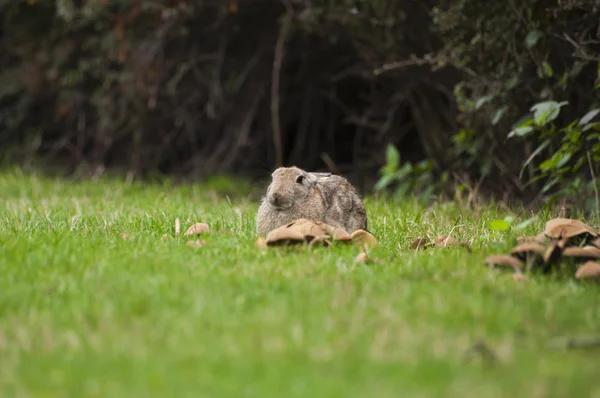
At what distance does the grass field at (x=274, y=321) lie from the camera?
2.69 m

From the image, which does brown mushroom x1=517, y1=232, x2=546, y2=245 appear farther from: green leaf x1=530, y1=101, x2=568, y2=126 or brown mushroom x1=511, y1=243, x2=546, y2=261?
green leaf x1=530, y1=101, x2=568, y2=126

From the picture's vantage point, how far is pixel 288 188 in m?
5.12

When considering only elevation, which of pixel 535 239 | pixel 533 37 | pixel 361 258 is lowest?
pixel 361 258

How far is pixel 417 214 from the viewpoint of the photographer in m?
6.26

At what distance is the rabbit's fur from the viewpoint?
5137 millimetres

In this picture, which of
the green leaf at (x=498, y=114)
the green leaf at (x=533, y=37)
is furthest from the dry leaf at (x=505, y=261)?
the green leaf at (x=498, y=114)

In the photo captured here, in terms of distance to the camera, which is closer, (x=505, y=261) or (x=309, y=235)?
(x=505, y=261)

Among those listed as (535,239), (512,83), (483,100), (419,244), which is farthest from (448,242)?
(512,83)

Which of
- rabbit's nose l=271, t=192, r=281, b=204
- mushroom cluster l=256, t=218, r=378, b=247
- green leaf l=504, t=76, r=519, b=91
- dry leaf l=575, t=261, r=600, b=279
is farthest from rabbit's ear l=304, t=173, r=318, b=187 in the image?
green leaf l=504, t=76, r=519, b=91

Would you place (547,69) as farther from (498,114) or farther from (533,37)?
(498,114)

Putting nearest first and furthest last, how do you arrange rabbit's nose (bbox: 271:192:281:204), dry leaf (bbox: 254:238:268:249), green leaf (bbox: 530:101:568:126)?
1. dry leaf (bbox: 254:238:268:249)
2. rabbit's nose (bbox: 271:192:281:204)
3. green leaf (bbox: 530:101:568:126)

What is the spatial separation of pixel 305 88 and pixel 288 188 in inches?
228

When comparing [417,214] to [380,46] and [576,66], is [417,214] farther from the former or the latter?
[380,46]

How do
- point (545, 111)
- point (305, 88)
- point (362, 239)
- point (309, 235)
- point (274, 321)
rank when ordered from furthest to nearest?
1. point (305, 88)
2. point (545, 111)
3. point (362, 239)
4. point (309, 235)
5. point (274, 321)
